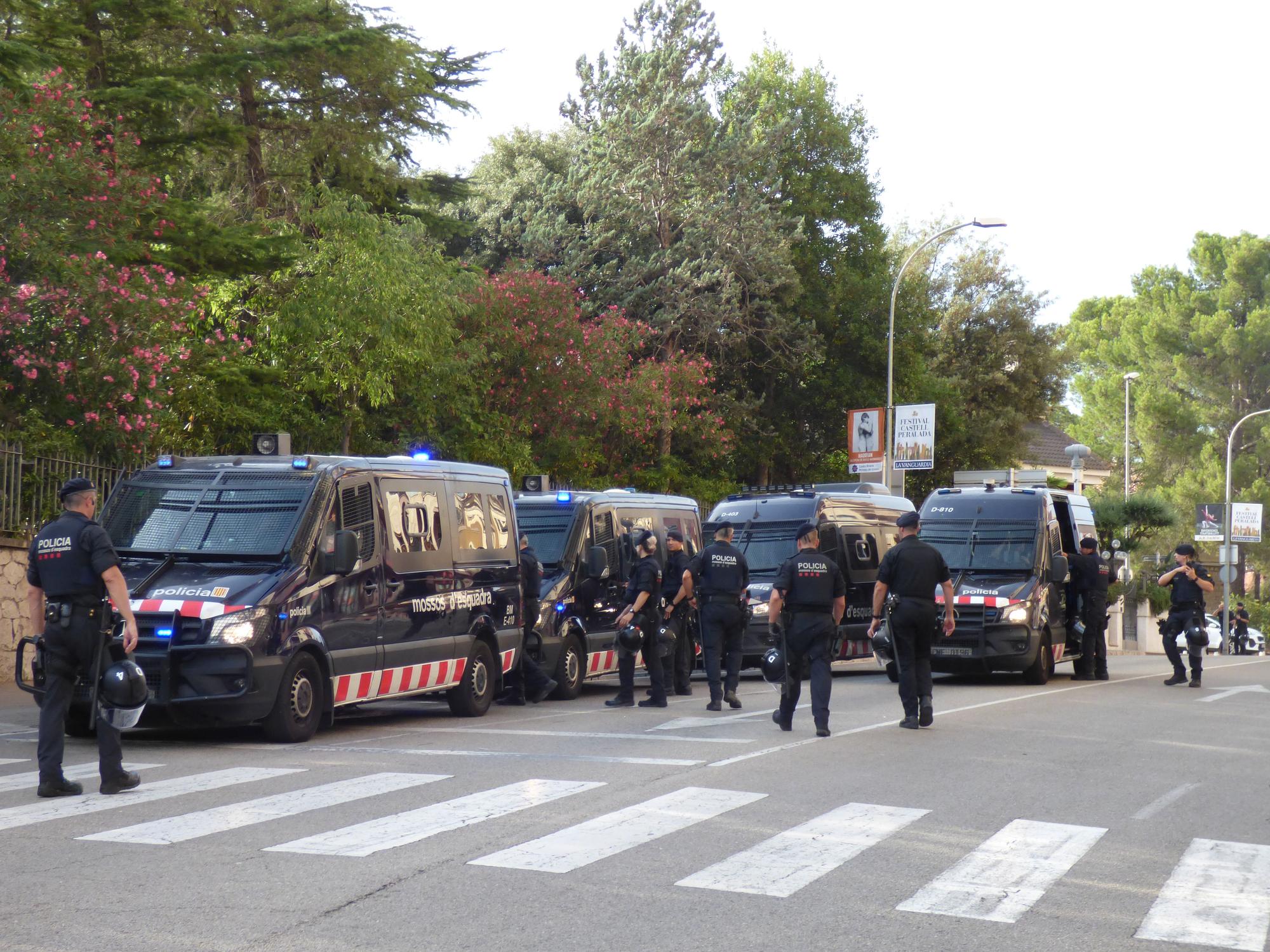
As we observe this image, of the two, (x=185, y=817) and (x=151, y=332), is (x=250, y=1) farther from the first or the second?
(x=185, y=817)

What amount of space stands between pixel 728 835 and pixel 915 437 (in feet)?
A: 87.5

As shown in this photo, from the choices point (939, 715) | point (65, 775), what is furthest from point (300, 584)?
point (939, 715)

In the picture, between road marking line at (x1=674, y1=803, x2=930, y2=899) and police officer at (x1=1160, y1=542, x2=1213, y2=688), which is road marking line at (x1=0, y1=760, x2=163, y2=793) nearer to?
road marking line at (x1=674, y1=803, x2=930, y2=899)

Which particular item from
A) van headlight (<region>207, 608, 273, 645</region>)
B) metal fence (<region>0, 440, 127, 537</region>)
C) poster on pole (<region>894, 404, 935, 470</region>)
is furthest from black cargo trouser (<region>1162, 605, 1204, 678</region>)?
metal fence (<region>0, 440, 127, 537</region>)

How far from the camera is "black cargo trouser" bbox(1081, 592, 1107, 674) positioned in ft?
68.9

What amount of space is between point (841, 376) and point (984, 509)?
22388 millimetres

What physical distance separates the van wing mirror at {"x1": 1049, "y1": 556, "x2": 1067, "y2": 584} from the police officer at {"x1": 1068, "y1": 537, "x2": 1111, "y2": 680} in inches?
30.7

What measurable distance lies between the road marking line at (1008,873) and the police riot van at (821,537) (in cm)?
1222

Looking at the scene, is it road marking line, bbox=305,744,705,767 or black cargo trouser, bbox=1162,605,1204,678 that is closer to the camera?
road marking line, bbox=305,744,705,767

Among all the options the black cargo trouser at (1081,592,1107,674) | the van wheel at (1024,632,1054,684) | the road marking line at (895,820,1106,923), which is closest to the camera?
the road marking line at (895,820,1106,923)

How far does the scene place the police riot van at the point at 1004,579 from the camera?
19406mm

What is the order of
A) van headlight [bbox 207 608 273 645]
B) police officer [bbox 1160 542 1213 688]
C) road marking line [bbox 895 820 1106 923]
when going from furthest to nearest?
police officer [bbox 1160 542 1213 688] → van headlight [bbox 207 608 273 645] → road marking line [bbox 895 820 1106 923]

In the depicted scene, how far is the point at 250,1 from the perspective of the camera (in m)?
25.9

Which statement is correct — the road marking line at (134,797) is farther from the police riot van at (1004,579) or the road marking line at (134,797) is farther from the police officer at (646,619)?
the police riot van at (1004,579)
